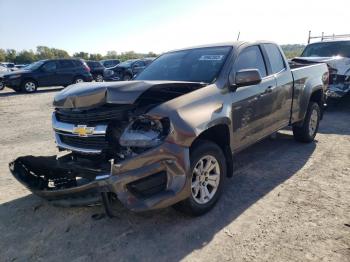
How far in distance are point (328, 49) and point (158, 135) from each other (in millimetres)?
9375

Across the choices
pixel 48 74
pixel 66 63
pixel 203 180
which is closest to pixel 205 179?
pixel 203 180

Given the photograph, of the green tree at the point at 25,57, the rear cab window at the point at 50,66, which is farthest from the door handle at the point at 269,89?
the green tree at the point at 25,57

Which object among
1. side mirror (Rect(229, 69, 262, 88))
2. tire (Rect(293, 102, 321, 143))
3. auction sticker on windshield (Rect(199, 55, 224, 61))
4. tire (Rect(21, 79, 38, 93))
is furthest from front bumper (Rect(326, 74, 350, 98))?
tire (Rect(21, 79, 38, 93))

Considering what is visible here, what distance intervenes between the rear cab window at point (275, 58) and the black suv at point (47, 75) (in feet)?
53.4

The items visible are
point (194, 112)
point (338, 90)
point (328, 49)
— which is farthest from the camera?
point (328, 49)

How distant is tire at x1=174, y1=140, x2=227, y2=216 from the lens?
3.48 meters

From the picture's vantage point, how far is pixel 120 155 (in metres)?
3.23

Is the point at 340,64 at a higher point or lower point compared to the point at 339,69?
higher

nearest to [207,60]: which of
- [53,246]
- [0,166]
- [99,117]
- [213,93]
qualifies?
[213,93]

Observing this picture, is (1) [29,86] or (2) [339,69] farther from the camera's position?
(1) [29,86]

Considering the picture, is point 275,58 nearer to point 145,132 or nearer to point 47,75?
point 145,132

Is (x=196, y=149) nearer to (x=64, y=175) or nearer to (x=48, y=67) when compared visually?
(x=64, y=175)

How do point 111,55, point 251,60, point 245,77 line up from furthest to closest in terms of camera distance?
1. point 111,55
2. point 251,60
3. point 245,77

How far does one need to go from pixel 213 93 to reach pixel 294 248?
1776 mm
